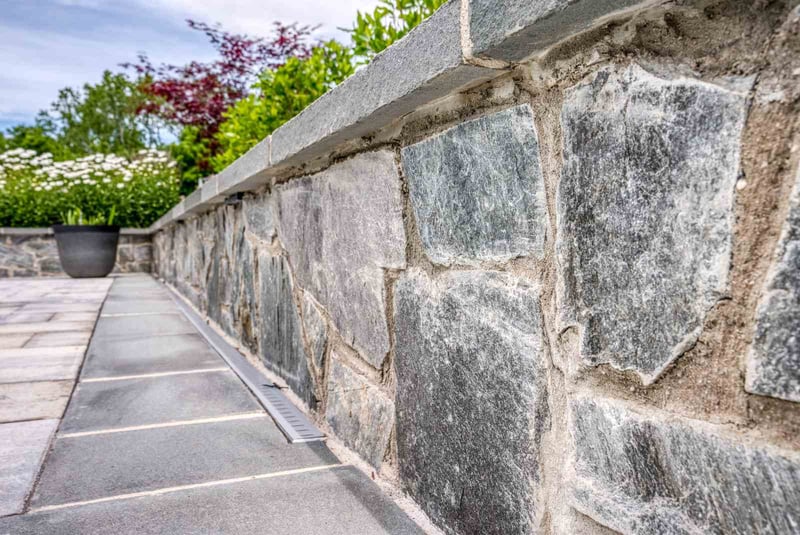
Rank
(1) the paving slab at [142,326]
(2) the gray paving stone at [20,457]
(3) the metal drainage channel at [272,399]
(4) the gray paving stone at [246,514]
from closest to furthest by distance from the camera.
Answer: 1. (4) the gray paving stone at [246,514]
2. (2) the gray paving stone at [20,457]
3. (3) the metal drainage channel at [272,399]
4. (1) the paving slab at [142,326]

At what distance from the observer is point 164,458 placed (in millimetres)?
1557

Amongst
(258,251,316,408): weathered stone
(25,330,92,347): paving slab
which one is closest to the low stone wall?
(25,330,92,347): paving slab

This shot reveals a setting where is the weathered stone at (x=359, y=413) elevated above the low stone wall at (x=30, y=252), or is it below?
below

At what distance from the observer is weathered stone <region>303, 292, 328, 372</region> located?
1.82 meters

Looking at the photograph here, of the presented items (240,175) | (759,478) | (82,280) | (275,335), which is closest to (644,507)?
(759,478)

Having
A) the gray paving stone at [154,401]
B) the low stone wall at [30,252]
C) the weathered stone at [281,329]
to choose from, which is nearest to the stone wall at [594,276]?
the weathered stone at [281,329]

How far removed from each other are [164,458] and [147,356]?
1.35 metres

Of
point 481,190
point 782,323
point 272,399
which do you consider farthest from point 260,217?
point 782,323

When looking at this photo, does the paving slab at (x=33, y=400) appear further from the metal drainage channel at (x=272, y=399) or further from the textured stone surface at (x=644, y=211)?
the textured stone surface at (x=644, y=211)

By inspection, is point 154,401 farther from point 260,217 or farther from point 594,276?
point 594,276

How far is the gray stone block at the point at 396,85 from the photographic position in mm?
940

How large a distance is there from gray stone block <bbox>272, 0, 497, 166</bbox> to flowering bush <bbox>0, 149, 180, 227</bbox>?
382 inches

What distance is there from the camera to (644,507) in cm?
72

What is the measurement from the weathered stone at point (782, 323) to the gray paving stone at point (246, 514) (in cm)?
81
